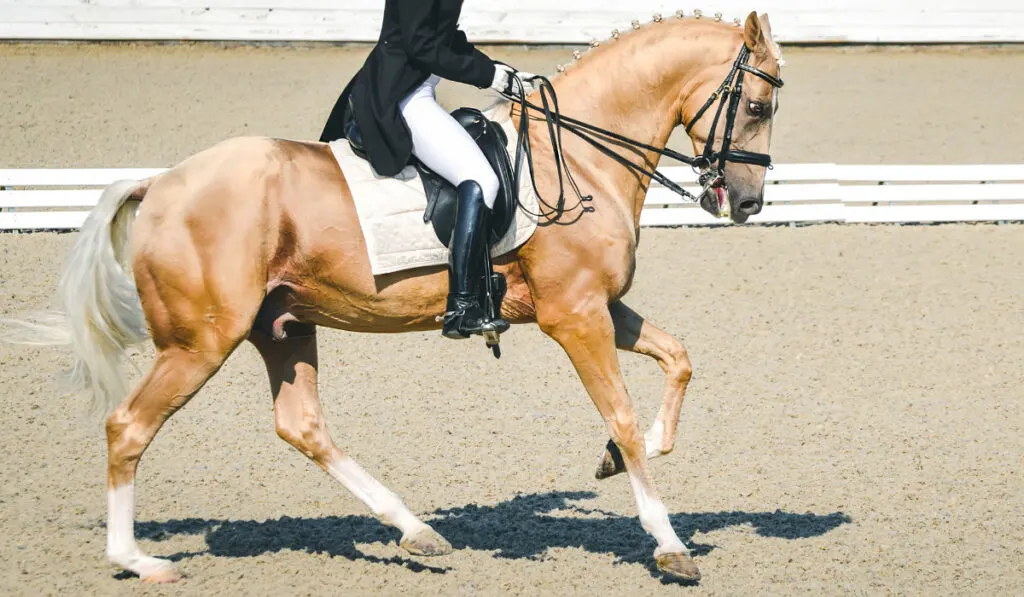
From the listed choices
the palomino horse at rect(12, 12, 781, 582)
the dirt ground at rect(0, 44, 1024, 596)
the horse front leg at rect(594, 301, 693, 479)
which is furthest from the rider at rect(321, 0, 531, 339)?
the dirt ground at rect(0, 44, 1024, 596)

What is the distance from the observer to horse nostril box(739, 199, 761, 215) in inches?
201

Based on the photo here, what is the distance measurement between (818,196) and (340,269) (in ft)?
25.6

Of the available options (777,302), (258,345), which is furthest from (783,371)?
Result: (258,345)

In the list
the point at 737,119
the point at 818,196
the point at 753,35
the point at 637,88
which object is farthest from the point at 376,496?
the point at 818,196

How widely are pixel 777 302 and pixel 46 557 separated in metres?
6.04

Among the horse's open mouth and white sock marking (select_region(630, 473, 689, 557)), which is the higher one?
the horse's open mouth

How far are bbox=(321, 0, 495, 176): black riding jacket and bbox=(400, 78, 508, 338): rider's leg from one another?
0.08m

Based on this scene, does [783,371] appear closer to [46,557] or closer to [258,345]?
[258,345]

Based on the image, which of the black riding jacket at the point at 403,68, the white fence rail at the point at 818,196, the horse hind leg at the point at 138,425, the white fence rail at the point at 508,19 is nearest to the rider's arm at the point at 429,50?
the black riding jacket at the point at 403,68

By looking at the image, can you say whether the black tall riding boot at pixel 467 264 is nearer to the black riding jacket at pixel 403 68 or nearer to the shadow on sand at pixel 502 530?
the black riding jacket at pixel 403 68

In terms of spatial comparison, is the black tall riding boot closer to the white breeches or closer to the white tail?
the white breeches

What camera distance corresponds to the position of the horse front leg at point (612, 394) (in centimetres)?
503

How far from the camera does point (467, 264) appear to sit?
4867mm

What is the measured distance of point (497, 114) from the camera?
5.29 metres
